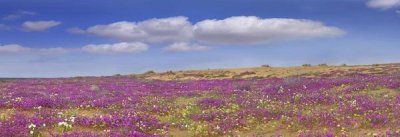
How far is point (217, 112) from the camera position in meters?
23.0

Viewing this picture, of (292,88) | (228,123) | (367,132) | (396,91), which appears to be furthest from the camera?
(292,88)

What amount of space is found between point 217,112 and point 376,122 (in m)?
6.77

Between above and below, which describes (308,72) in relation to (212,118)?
above

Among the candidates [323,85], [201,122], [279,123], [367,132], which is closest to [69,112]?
[201,122]

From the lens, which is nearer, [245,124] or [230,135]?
[230,135]

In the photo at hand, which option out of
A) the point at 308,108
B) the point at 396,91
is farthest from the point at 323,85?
the point at 308,108

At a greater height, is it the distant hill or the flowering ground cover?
the distant hill

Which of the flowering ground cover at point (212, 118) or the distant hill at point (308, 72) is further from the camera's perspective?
the distant hill at point (308, 72)

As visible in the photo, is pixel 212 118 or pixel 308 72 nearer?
pixel 212 118

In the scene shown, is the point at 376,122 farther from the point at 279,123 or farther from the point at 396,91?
the point at 396,91

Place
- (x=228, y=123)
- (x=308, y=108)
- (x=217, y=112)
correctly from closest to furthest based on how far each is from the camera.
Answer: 1. (x=228, y=123)
2. (x=217, y=112)
3. (x=308, y=108)

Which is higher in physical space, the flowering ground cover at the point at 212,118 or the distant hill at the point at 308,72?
the distant hill at the point at 308,72

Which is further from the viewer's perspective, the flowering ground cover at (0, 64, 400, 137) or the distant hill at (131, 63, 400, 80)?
the distant hill at (131, 63, 400, 80)

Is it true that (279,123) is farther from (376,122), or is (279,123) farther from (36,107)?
(36,107)
